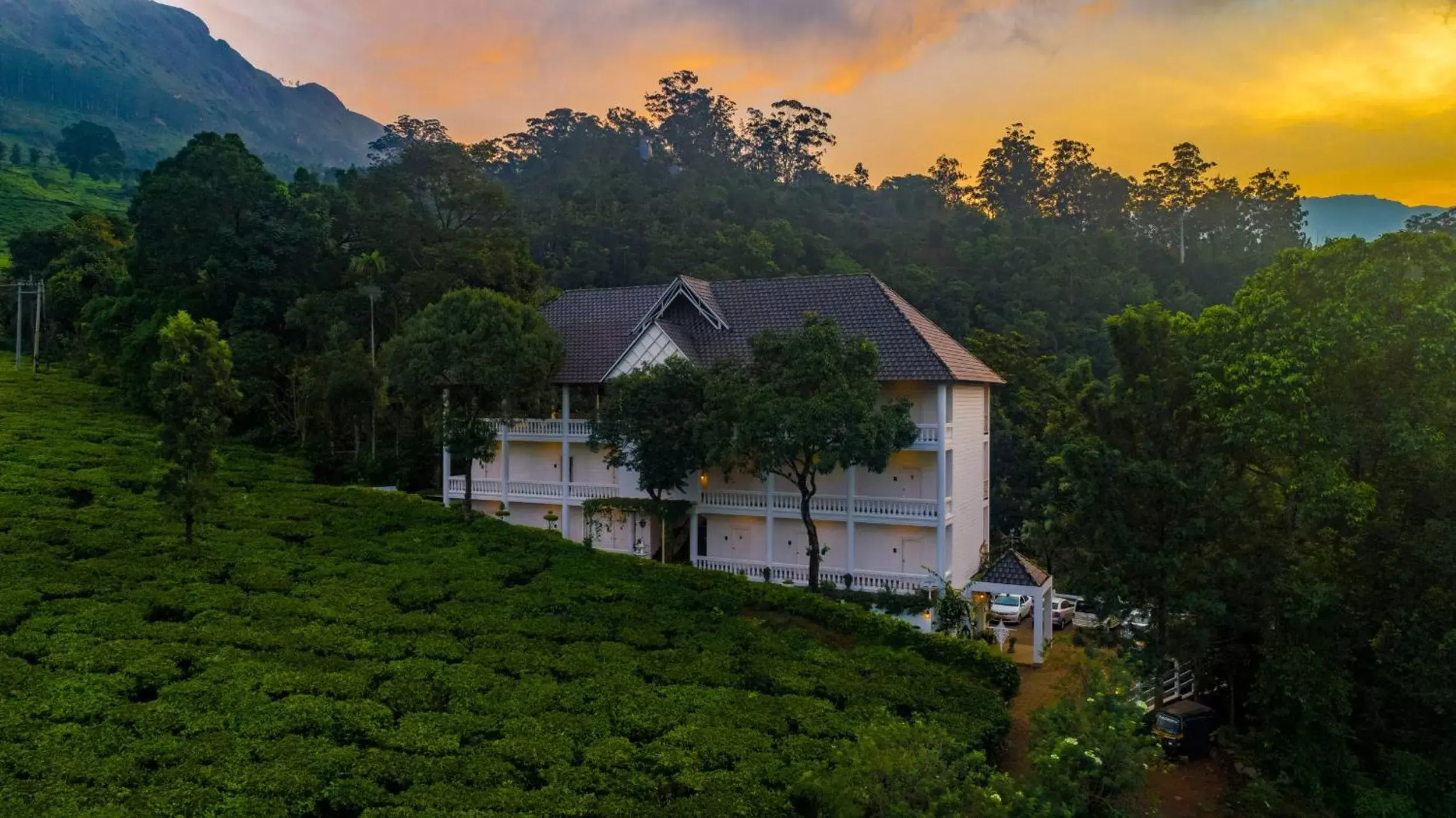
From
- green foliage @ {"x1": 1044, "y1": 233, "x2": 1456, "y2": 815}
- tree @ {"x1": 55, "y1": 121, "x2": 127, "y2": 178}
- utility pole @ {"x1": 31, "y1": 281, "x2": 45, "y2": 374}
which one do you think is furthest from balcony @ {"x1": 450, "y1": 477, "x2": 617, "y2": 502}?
tree @ {"x1": 55, "y1": 121, "x2": 127, "y2": 178}

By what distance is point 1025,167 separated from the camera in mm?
94562

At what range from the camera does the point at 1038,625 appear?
930 inches

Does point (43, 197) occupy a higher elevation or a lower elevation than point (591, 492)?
higher

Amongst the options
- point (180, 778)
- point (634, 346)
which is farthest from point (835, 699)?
point (634, 346)

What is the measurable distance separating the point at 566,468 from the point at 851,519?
1025cm

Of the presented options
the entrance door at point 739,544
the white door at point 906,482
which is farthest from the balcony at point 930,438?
the entrance door at point 739,544

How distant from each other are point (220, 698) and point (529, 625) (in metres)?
6.12

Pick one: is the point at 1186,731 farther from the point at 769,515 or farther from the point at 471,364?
the point at 471,364

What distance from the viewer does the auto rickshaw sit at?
17438 millimetres

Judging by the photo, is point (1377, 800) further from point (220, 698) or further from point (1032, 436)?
point (1032, 436)

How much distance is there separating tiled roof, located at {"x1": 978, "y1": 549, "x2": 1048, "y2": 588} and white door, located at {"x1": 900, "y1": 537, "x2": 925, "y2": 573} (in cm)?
203

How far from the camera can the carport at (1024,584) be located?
23.7m

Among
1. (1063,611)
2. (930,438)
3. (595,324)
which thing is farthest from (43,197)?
(1063,611)

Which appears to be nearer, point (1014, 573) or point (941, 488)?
point (1014, 573)
